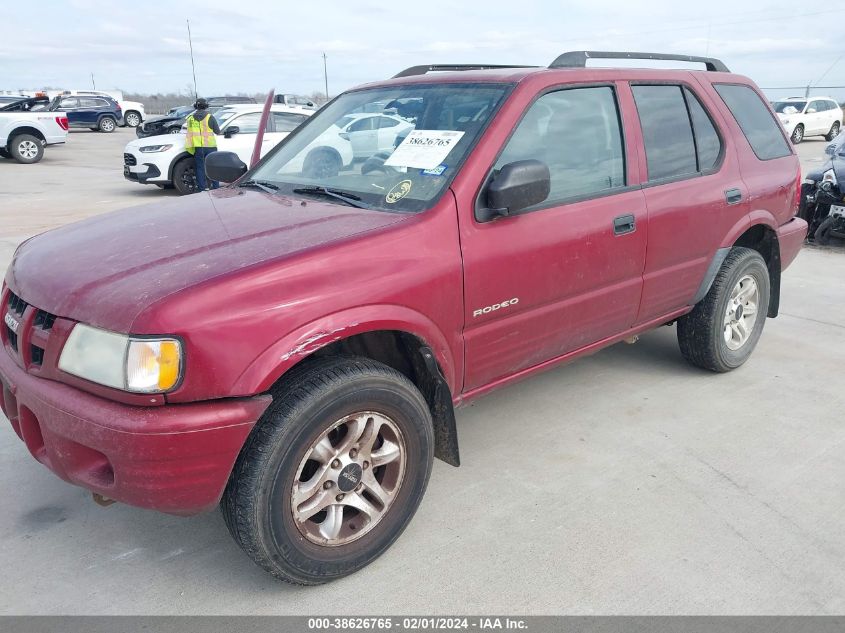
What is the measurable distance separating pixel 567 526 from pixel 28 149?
788 inches

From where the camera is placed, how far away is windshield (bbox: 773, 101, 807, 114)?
2427 centimetres

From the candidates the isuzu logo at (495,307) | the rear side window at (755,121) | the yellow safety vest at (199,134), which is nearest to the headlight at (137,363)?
the isuzu logo at (495,307)

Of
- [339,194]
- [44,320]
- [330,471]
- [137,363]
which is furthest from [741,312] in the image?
[44,320]

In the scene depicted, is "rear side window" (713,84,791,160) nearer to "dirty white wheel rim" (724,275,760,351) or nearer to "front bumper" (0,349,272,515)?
"dirty white wheel rim" (724,275,760,351)

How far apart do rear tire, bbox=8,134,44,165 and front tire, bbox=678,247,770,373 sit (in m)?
19.2

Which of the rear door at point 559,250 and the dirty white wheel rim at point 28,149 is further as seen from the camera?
the dirty white wheel rim at point 28,149

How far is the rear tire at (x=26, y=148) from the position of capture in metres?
18.4

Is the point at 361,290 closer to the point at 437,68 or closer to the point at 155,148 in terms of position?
the point at 437,68

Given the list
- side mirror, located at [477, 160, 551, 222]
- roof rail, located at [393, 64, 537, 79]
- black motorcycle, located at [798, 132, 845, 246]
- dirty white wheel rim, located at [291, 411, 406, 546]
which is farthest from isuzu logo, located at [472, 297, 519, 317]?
black motorcycle, located at [798, 132, 845, 246]

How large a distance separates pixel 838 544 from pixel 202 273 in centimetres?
261

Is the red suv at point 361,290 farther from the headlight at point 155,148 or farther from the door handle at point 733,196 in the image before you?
the headlight at point 155,148

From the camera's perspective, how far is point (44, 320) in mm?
2400

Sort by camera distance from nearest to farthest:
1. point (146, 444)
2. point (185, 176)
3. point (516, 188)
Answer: point (146, 444)
point (516, 188)
point (185, 176)

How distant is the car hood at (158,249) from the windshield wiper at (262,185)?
0.50 feet
